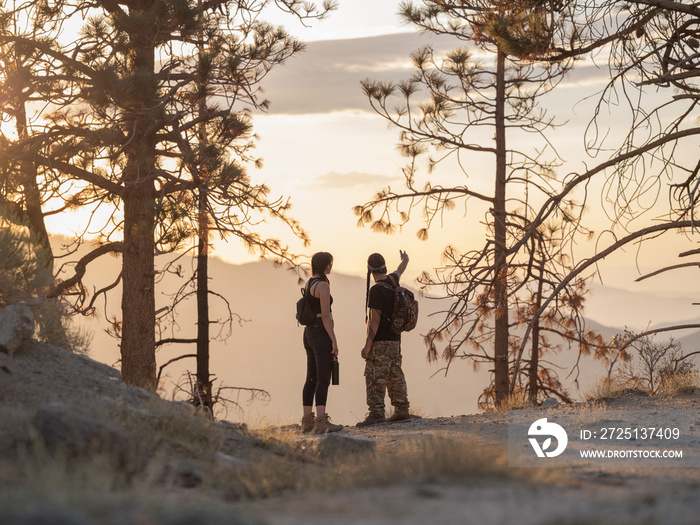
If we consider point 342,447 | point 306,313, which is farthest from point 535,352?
point 342,447

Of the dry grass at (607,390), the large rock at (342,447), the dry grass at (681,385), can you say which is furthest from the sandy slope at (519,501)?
the dry grass at (681,385)

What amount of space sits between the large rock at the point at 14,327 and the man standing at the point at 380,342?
4.00 meters

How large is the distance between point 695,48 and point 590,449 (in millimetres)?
5341

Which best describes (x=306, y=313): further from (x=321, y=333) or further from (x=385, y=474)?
(x=385, y=474)

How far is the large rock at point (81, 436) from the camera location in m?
5.18

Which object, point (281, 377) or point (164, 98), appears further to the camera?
point (281, 377)

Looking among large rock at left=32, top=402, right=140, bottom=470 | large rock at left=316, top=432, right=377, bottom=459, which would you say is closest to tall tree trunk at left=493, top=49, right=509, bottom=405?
large rock at left=316, top=432, right=377, bottom=459

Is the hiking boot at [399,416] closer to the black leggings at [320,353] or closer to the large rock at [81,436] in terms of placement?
the black leggings at [320,353]

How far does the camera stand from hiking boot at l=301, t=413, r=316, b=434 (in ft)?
31.5

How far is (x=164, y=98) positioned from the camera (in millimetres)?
11055

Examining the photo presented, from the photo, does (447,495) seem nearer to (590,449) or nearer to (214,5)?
(590,449)

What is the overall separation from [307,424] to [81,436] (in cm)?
465

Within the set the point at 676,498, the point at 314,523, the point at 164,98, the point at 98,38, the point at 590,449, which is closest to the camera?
the point at 314,523

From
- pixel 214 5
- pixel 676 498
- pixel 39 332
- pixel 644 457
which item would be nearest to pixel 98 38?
pixel 214 5
